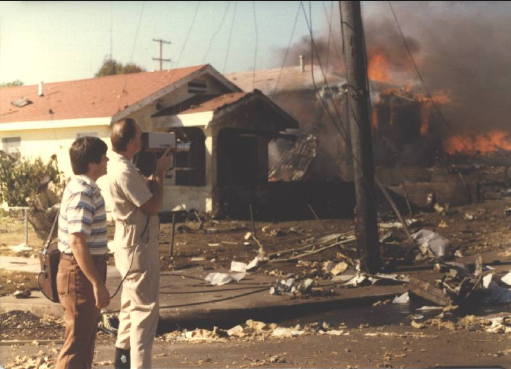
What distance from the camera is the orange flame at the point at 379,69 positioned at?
32781mm

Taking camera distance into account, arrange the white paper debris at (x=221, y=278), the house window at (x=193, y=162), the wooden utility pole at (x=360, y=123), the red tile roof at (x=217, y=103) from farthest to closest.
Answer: the house window at (x=193, y=162) → the red tile roof at (x=217, y=103) → the wooden utility pole at (x=360, y=123) → the white paper debris at (x=221, y=278)

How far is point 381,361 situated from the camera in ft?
19.5

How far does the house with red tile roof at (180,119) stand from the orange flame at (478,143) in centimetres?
1220

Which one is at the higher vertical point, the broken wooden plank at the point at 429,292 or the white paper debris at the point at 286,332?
the broken wooden plank at the point at 429,292

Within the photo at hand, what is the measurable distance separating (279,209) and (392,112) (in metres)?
14.1

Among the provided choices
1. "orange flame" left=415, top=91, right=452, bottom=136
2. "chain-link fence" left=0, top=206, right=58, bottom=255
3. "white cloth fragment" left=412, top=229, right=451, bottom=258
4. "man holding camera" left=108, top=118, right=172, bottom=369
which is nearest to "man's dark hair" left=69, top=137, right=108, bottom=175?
"man holding camera" left=108, top=118, right=172, bottom=369

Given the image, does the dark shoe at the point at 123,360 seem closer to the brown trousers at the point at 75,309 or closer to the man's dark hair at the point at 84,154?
the brown trousers at the point at 75,309

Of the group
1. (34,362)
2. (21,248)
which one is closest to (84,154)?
(34,362)

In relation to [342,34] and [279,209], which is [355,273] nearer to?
[342,34]

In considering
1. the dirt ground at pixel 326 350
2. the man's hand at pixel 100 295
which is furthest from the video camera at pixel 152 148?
the dirt ground at pixel 326 350

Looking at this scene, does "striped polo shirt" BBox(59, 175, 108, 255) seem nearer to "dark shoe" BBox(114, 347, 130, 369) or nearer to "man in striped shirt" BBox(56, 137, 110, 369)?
"man in striped shirt" BBox(56, 137, 110, 369)

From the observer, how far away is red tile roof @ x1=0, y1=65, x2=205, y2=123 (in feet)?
62.2

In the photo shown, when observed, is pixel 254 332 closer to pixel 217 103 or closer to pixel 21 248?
pixel 21 248

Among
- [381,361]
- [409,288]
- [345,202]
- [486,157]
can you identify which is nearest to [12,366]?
[381,361]
